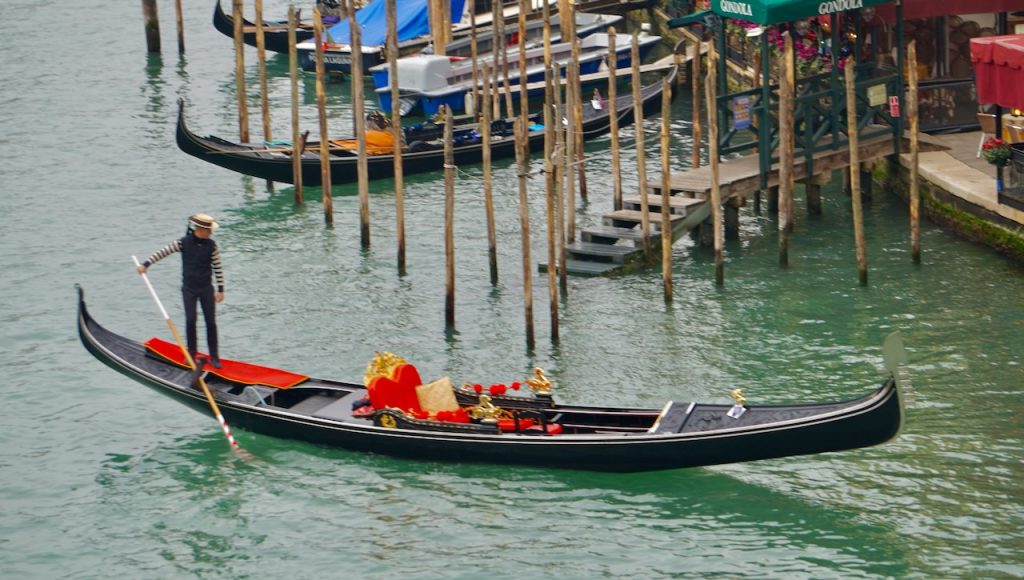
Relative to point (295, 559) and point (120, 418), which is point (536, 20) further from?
point (295, 559)

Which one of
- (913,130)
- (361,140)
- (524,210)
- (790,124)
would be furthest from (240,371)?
(913,130)

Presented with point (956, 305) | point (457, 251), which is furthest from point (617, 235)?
point (956, 305)

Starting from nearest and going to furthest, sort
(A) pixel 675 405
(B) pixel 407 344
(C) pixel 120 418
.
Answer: (A) pixel 675 405, (C) pixel 120 418, (B) pixel 407 344

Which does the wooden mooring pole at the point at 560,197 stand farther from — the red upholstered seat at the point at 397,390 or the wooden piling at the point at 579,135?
the red upholstered seat at the point at 397,390

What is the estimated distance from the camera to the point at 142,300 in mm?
15734

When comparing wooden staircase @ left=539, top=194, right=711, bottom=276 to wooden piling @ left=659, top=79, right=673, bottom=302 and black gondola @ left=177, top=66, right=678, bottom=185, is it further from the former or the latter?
black gondola @ left=177, top=66, right=678, bottom=185

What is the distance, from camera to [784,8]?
1494 cm

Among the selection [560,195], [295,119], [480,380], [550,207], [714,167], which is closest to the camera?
[480,380]

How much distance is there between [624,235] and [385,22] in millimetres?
12462

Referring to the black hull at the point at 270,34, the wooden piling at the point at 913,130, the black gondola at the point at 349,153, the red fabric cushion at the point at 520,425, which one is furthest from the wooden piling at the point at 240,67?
the red fabric cushion at the point at 520,425

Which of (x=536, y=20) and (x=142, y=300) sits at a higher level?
(x=536, y=20)

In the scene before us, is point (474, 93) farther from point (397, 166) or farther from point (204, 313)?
point (204, 313)

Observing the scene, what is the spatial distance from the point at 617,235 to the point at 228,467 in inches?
197

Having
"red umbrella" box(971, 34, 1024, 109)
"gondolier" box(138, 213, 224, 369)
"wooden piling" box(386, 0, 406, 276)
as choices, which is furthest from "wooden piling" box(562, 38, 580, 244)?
"gondolier" box(138, 213, 224, 369)
